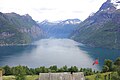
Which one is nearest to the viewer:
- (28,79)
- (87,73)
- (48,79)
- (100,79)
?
(48,79)

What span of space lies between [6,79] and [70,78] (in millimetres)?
23640

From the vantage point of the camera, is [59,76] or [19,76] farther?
[19,76]

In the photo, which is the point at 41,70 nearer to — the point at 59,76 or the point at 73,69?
the point at 73,69

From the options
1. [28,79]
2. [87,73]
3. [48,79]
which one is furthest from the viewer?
[87,73]

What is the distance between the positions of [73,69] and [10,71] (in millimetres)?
21890

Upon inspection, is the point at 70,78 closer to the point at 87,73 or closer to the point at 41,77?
the point at 41,77

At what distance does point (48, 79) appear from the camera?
53.5 meters

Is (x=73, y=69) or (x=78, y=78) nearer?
(x=78, y=78)

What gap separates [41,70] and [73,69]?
37.3 feet

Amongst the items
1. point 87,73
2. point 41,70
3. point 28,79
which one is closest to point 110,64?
point 87,73

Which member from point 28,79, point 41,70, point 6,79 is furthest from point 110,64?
point 6,79

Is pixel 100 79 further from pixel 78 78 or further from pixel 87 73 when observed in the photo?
pixel 87 73

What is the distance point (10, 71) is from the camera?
90.4 m

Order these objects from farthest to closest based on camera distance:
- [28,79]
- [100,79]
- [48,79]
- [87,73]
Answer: [87,73] → [28,79] → [100,79] → [48,79]
